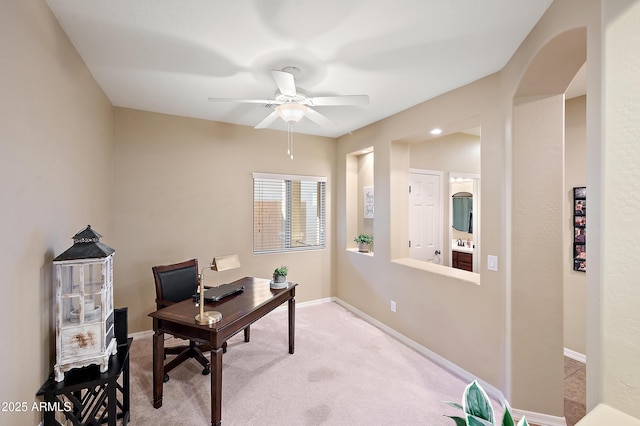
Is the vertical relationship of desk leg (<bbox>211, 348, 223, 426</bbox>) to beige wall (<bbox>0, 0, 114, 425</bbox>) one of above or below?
below

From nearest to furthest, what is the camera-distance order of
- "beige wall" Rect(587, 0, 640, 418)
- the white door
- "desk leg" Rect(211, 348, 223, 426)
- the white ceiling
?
"beige wall" Rect(587, 0, 640, 418)
the white ceiling
"desk leg" Rect(211, 348, 223, 426)
the white door

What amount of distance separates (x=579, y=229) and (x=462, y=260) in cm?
193

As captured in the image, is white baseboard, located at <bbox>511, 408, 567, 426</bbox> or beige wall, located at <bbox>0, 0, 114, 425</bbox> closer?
beige wall, located at <bbox>0, 0, 114, 425</bbox>

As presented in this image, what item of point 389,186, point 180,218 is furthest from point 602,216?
point 180,218

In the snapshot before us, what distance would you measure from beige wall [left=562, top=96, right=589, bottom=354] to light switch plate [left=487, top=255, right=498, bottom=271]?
120cm

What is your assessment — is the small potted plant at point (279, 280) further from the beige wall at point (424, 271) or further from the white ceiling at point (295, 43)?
the white ceiling at point (295, 43)

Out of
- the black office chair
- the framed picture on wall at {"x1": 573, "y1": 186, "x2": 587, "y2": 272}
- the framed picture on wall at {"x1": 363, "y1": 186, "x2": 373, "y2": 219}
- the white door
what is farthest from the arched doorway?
the black office chair

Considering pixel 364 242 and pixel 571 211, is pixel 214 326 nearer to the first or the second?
pixel 364 242

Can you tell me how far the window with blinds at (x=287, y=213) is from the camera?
13.1 feet

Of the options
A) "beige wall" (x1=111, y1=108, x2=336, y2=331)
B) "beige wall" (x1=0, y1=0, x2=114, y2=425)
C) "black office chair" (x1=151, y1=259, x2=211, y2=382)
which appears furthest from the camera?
"beige wall" (x1=111, y1=108, x2=336, y2=331)

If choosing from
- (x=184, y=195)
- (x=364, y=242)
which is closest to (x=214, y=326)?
(x=184, y=195)

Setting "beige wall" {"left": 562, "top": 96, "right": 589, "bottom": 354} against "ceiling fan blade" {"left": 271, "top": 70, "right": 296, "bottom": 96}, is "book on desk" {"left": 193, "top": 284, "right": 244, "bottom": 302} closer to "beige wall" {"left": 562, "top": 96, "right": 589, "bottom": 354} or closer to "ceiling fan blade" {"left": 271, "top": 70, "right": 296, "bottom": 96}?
"ceiling fan blade" {"left": 271, "top": 70, "right": 296, "bottom": 96}

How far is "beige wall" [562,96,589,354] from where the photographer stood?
112 inches

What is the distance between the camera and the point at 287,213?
421 centimetres
